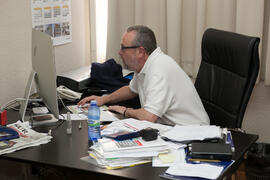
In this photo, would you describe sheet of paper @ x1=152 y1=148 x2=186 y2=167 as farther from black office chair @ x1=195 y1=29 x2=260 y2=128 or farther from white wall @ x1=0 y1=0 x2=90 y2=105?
white wall @ x1=0 y1=0 x2=90 y2=105

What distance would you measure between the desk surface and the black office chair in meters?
0.26

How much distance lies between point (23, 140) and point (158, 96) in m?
0.79

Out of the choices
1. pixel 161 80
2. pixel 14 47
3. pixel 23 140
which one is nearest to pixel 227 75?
pixel 161 80

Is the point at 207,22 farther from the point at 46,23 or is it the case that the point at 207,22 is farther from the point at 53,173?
the point at 53,173

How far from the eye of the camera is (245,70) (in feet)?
6.93

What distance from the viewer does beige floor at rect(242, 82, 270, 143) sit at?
307cm

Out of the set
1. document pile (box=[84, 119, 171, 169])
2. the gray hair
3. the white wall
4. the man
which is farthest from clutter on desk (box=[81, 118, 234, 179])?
the white wall

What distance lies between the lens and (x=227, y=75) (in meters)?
2.27

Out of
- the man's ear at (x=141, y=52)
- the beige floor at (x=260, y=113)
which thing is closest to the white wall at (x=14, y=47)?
the man's ear at (x=141, y=52)

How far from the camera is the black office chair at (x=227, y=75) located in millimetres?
2104

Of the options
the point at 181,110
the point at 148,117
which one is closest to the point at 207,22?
the point at 181,110

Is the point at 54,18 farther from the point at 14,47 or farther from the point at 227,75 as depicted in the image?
the point at 227,75

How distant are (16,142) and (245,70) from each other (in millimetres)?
1253

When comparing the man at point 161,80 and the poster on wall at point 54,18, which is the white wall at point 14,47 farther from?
the man at point 161,80
